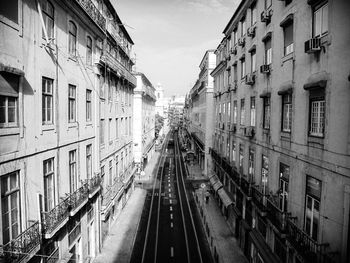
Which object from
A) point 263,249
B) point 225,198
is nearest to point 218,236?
point 225,198

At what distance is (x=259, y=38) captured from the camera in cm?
1784

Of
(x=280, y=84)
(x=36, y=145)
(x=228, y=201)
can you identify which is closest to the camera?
(x=36, y=145)

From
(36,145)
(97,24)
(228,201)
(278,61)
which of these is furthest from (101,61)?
(228,201)

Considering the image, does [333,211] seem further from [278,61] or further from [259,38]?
[259,38]

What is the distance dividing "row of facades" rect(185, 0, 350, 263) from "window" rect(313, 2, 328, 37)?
4 cm

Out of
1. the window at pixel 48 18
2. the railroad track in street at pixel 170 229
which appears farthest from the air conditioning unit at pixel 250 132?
the window at pixel 48 18

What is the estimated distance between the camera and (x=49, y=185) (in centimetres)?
1262

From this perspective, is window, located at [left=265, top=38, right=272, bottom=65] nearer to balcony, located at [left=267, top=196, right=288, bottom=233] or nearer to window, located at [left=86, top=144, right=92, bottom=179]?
balcony, located at [left=267, top=196, right=288, bottom=233]

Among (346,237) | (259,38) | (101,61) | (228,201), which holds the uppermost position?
(259,38)

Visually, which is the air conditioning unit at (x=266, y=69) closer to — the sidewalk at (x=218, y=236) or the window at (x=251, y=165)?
the window at (x=251, y=165)

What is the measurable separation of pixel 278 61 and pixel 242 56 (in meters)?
8.02

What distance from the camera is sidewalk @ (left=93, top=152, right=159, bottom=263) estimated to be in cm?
1959

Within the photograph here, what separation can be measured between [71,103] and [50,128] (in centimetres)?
325

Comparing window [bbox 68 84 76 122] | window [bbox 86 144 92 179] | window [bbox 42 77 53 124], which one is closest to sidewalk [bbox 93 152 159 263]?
window [bbox 86 144 92 179]
